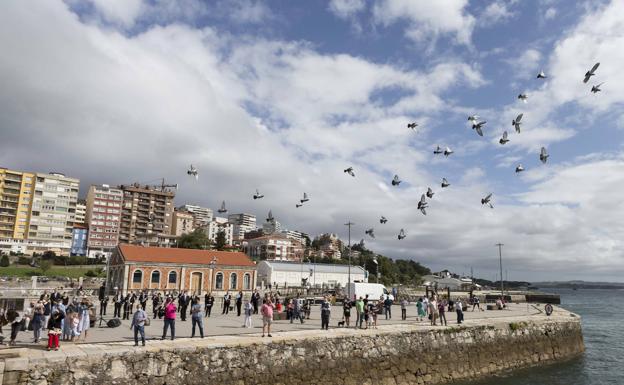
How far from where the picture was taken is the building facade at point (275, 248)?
126 m

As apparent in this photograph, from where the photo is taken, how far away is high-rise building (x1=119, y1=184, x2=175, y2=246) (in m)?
125

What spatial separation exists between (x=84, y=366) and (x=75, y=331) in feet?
9.06

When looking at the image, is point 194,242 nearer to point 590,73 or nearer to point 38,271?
point 38,271

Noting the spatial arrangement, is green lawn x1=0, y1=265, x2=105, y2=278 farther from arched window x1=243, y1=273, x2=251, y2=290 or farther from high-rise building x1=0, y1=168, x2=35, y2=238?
arched window x1=243, y1=273, x2=251, y2=290

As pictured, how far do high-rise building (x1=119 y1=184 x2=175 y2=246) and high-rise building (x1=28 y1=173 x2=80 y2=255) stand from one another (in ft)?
55.2

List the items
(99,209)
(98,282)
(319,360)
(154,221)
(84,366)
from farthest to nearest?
(154,221) → (99,209) → (98,282) → (319,360) → (84,366)

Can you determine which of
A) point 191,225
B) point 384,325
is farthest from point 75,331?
point 191,225

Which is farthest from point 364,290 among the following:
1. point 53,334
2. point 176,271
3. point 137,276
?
point 53,334

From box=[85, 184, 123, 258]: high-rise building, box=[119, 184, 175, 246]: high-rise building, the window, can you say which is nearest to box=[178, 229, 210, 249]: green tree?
box=[119, 184, 175, 246]: high-rise building

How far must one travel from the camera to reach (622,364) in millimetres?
25875

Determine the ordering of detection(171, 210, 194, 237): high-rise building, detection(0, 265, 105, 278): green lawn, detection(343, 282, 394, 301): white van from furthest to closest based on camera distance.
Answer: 1. detection(171, 210, 194, 237): high-rise building
2. detection(0, 265, 105, 278): green lawn
3. detection(343, 282, 394, 301): white van

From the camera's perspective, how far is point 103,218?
119 m

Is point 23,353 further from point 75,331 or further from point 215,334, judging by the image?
point 215,334

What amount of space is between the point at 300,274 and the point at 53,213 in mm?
66881
